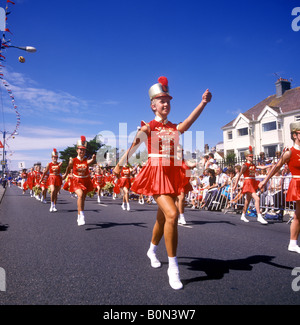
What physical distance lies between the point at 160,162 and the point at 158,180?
0.78ft

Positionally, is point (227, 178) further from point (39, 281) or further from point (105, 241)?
point (39, 281)

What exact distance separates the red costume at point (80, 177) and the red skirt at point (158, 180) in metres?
4.78

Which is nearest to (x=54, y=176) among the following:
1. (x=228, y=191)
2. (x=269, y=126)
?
(x=228, y=191)

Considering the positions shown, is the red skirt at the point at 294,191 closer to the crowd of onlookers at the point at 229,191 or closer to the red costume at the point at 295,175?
the red costume at the point at 295,175

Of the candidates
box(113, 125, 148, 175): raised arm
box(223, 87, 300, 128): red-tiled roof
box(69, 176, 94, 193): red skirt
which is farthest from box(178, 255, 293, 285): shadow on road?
box(223, 87, 300, 128): red-tiled roof

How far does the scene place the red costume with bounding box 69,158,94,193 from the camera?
8.48m

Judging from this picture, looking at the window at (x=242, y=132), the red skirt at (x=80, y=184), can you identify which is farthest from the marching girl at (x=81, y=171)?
the window at (x=242, y=132)

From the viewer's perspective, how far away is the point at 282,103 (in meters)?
37.6

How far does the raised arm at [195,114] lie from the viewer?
11.7 ft

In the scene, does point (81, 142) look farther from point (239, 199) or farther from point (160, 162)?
point (239, 199)

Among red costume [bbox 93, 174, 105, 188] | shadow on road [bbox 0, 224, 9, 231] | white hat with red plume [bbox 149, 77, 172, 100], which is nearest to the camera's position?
white hat with red plume [bbox 149, 77, 172, 100]

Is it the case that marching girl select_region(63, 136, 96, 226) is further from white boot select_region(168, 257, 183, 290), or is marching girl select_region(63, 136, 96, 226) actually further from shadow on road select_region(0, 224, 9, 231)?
white boot select_region(168, 257, 183, 290)

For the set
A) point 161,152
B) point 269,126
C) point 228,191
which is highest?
point 269,126
